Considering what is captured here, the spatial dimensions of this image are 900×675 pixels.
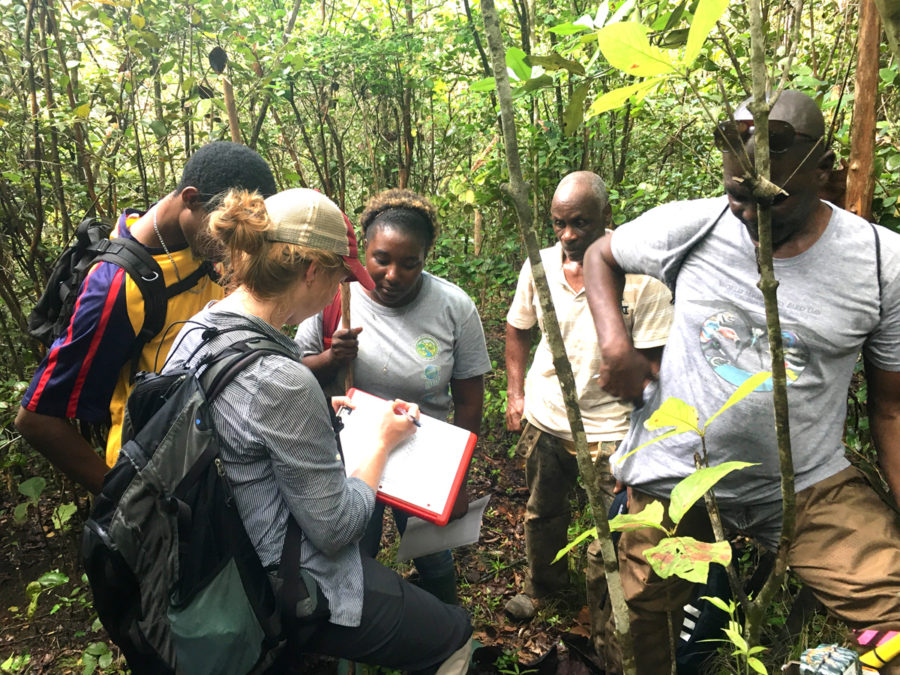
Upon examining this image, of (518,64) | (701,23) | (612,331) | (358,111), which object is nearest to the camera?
(701,23)

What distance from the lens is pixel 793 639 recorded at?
2404mm

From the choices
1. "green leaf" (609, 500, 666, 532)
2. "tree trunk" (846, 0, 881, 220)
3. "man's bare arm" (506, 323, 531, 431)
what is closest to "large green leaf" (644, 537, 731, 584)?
"green leaf" (609, 500, 666, 532)

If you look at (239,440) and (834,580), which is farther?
(834,580)

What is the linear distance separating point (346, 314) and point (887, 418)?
192 centimetres

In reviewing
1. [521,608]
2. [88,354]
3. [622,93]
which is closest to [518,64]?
[622,93]

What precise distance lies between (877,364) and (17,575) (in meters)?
4.25

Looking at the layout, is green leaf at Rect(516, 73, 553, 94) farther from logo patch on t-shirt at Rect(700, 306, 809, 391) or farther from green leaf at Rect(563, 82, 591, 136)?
logo patch on t-shirt at Rect(700, 306, 809, 391)

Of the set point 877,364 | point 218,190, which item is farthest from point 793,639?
point 218,190

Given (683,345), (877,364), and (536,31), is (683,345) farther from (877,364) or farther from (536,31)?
(536,31)

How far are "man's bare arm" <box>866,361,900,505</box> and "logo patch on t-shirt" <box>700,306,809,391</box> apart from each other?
9.9 inches

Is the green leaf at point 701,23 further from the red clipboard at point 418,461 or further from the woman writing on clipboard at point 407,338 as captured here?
the woman writing on clipboard at point 407,338

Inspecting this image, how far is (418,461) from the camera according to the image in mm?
2039

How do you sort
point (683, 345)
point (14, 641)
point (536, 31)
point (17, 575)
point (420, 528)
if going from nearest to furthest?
point (683, 345) < point (420, 528) < point (14, 641) < point (17, 575) < point (536, 31)

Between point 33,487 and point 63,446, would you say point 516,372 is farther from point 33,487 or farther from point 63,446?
point 33,487
